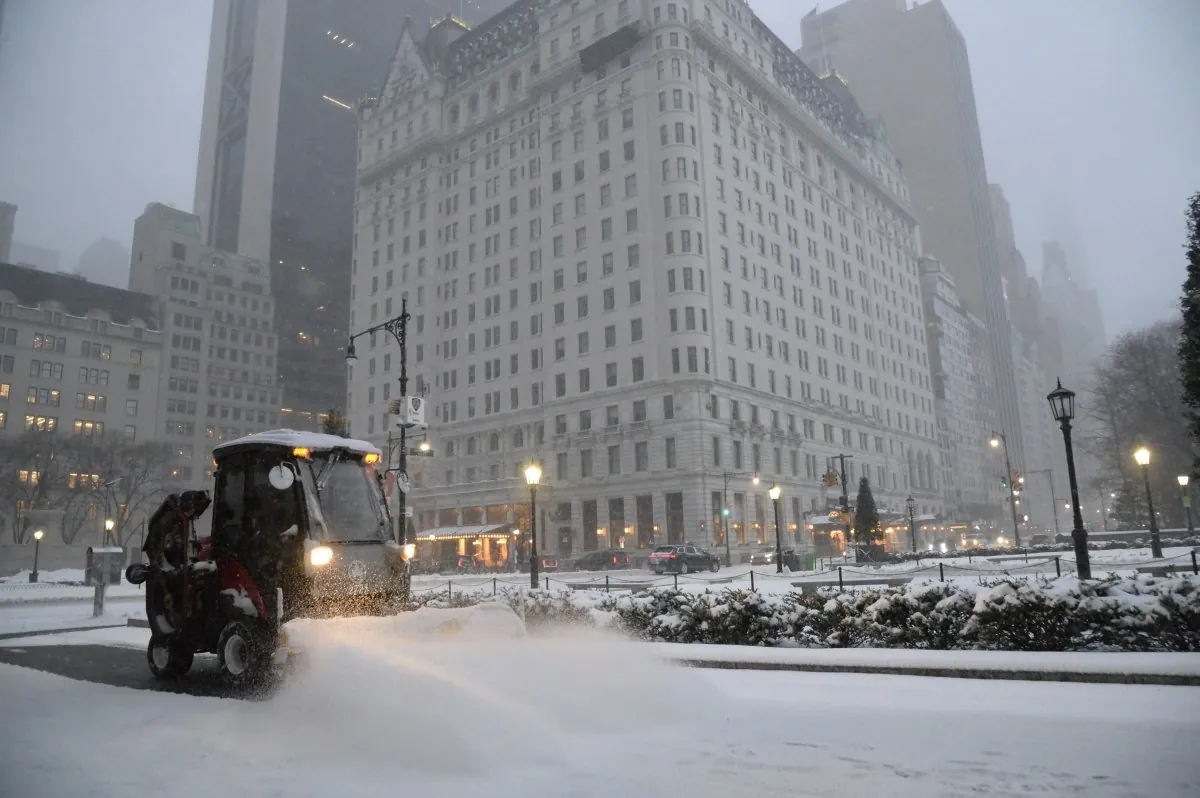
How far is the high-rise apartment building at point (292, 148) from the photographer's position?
156m

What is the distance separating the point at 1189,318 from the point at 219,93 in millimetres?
196159

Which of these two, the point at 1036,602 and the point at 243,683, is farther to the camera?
the point at 1036,602

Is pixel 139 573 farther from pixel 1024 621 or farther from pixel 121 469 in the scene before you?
pixel 121 469

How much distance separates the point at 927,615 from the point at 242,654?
32.0 feet

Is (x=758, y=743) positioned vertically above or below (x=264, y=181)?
below

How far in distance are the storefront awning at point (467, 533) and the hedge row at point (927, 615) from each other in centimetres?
5433

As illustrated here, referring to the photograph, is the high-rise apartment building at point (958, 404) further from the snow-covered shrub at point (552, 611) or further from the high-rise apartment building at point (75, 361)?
the snow-covered shrub at point (552, 611)

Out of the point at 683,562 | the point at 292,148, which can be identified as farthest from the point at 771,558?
the point at 292,148

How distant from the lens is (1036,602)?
35.3 ft

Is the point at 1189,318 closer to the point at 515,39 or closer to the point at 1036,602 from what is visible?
the point at 1036,602

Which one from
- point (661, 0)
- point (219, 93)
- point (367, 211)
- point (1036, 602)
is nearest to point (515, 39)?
point (661, 0)

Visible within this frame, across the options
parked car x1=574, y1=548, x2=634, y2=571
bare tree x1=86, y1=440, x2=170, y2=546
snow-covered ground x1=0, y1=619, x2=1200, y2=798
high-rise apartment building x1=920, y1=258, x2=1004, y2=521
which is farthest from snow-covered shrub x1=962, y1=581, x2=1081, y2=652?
high-rise apartment building x1=920, y1=258, x2=1004, y2=521

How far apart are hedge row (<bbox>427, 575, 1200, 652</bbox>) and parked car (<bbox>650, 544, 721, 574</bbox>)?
3071 cm

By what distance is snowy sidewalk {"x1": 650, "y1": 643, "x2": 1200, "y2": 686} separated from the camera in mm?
8672
